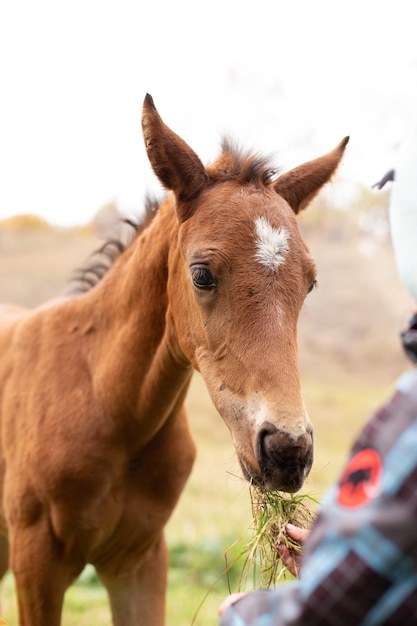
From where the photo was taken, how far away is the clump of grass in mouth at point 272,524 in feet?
8.02

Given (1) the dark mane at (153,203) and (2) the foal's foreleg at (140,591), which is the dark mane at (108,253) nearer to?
(1) the dark mane at (153,203)

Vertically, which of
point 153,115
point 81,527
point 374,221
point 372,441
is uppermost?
point 374,221

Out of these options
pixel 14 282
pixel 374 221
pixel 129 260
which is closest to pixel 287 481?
pixel 129 260

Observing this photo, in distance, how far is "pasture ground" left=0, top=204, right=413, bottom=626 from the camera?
5.62 meters

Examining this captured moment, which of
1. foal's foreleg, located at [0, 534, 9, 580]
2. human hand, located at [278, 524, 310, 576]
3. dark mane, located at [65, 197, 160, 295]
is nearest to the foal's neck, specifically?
dark mane, located at [65, 197, 160, 295]

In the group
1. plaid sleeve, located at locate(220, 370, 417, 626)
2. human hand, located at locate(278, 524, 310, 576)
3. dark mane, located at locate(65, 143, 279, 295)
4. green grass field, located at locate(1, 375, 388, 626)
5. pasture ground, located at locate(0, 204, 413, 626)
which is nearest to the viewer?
plaid sleeve, located at locate(220, 370, 417, 626)

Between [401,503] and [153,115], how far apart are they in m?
2.20

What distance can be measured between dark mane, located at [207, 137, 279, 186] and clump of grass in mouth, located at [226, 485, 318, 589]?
52.3 inches

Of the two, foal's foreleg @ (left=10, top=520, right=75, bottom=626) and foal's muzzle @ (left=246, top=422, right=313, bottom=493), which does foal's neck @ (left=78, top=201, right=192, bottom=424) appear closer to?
foal's foreleg @ (left=10, top=520, right=75, bottom=626)

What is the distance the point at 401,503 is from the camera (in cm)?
123

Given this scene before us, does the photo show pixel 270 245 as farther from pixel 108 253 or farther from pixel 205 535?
pixel 205 535

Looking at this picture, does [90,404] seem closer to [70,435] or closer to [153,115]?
[70,435]

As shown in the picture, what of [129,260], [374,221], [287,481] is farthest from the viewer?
[374,221]

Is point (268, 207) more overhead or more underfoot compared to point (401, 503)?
more overhead
